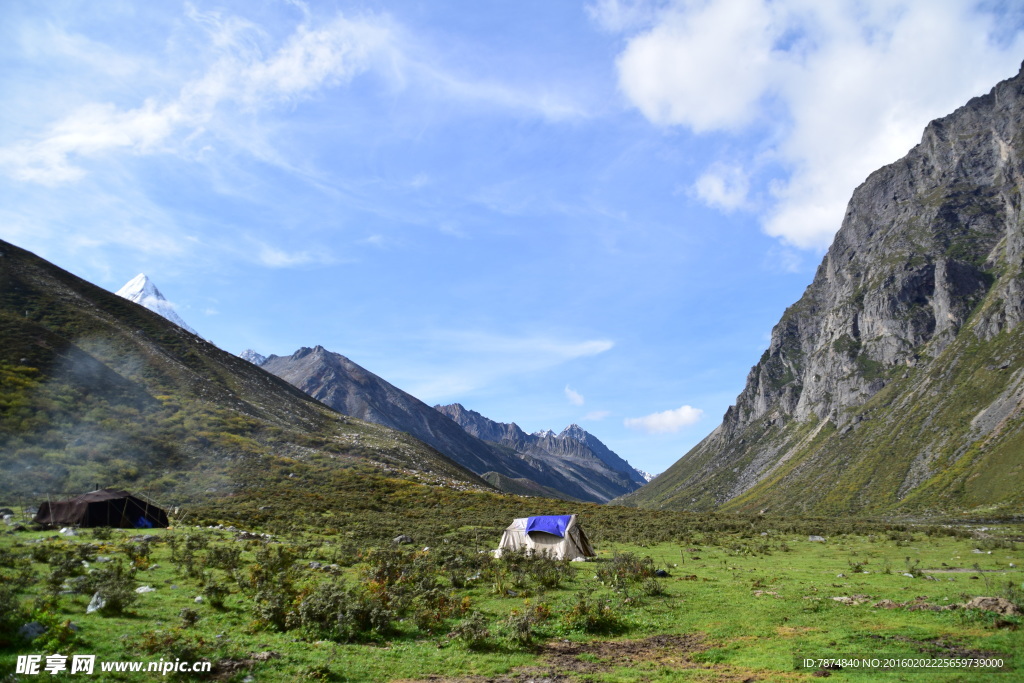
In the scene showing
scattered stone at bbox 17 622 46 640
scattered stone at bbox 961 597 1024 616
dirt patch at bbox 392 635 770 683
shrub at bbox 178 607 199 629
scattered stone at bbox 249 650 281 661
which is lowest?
dirt patch at bbox 392 635 770 683

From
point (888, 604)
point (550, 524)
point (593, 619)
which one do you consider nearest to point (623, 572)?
point (593, 619)

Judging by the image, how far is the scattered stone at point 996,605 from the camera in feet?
46.6

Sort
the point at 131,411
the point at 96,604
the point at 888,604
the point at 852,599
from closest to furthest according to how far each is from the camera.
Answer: the point at 96,604, the point at 888,604, the point at 852,599, the point at 131,411

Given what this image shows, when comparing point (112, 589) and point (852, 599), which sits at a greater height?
point (112, 589)

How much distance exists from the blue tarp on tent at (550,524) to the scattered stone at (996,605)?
61.5ft

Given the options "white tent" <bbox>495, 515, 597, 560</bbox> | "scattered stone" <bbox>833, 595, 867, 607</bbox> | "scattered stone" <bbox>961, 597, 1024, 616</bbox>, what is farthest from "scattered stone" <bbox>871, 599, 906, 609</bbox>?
"white tent" <bbox>495, 515, 597, 560</bbox>

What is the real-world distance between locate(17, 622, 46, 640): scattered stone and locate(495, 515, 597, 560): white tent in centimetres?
2131

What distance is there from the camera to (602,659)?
13219 mm

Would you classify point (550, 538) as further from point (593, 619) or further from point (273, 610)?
point (273, 610)

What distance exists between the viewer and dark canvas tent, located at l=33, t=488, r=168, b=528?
2969cm

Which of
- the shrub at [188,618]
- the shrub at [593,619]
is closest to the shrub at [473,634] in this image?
the shrub at [593,619]

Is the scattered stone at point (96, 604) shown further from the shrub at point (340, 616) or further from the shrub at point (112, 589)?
the shrub at point (340, 616)

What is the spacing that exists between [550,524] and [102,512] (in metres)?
26.3

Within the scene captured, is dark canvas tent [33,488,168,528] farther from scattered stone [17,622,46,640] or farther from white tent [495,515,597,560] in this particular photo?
scattered stone [17,622,46,640]
